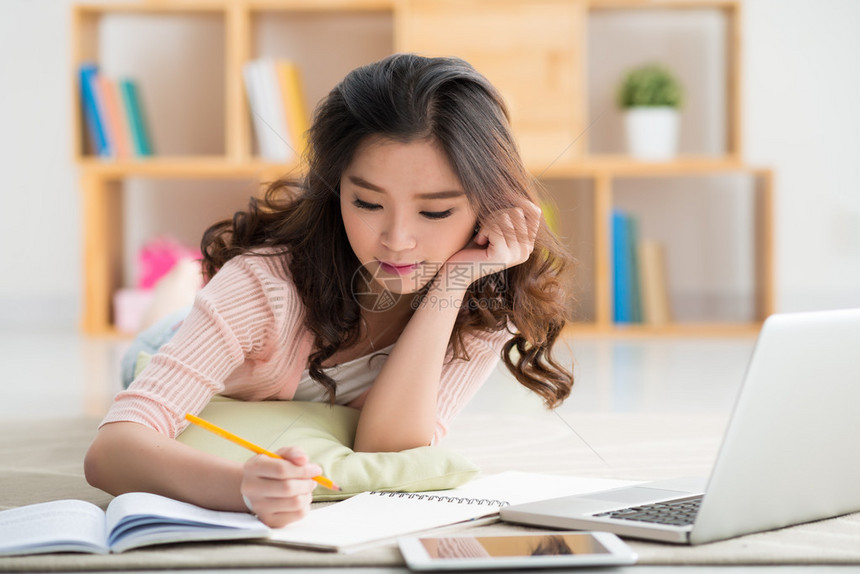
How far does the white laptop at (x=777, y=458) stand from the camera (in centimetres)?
82

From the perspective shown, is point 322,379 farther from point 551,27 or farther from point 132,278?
point 132,278

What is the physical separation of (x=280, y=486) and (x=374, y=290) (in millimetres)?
471

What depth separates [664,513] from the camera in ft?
3.06

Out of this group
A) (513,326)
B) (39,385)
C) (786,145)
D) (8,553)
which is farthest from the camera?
(786,145)

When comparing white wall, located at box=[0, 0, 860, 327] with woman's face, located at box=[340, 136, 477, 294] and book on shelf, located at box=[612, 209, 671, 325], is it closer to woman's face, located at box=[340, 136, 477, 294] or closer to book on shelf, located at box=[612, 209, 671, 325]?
book on shelf, located at box=[612, 209, 671, 325]

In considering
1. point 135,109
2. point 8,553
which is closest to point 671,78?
point 135,109

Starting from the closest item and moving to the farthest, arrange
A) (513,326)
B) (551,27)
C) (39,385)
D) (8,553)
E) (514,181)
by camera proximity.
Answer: (8,553)
(514,181)
(513,326)
(39,385)
(551,27)

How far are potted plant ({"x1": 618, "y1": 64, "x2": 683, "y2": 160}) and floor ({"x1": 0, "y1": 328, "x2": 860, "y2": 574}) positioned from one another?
2.07 feet

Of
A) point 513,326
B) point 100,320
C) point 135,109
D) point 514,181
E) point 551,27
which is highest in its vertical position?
point 551,27

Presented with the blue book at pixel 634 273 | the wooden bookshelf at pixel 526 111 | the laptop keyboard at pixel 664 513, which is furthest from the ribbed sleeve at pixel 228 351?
the blue book at pixel 634 273

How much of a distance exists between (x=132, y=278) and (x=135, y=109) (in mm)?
593

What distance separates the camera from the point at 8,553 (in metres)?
0.84

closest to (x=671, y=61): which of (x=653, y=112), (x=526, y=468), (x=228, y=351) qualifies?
(x=653, y=112)

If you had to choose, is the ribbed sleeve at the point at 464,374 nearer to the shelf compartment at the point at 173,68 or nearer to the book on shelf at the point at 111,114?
the book on shelf at the point at 111,114
